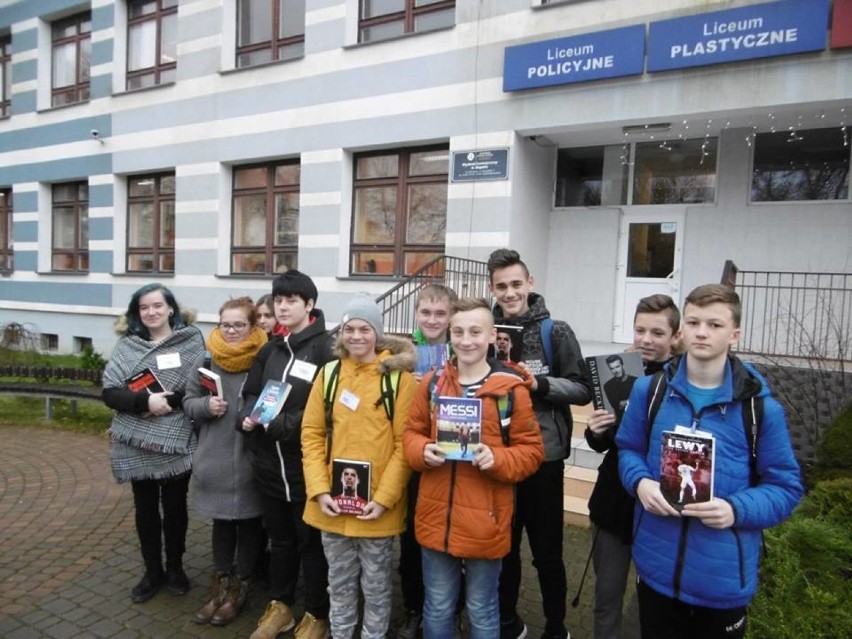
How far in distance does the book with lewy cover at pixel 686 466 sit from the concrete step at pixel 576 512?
2875 mm

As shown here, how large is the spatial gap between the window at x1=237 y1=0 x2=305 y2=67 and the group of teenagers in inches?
323

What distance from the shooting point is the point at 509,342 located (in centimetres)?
283

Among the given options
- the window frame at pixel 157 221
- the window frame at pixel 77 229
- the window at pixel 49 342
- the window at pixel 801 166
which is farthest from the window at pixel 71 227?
the window at pixel 801 166

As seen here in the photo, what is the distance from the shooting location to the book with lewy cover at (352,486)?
263 centimetres

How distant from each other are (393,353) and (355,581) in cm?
115

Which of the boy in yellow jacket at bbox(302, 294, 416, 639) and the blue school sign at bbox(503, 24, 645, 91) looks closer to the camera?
the boy in yellow jacket at bbox(302, 294, 416, 639)

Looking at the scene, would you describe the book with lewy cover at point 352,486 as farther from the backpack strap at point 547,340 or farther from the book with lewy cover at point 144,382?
the book with lewy cover at point 144,382

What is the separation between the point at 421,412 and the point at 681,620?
1301 mm

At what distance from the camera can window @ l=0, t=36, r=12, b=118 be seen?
14.3m

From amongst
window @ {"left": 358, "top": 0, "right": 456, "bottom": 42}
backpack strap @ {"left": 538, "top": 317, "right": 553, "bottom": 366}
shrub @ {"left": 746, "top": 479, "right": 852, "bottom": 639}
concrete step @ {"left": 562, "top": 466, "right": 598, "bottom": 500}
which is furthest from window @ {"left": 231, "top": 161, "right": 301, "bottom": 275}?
shrub @ {"left": 746, "top": 479, "right": 852, "bottom": 639}

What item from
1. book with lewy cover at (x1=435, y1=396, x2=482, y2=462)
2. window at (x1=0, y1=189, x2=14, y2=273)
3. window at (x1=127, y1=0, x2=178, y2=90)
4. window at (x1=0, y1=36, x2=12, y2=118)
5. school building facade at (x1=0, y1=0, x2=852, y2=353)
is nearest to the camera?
book with lewy cover at (x1=435, y1=396, x2=482, y2=462)

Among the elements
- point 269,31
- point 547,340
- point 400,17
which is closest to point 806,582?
point 547,340

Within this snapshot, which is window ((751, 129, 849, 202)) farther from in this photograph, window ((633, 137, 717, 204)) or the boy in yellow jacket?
the boy in yellow jacket

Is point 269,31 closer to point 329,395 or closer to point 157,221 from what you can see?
point 157,221
